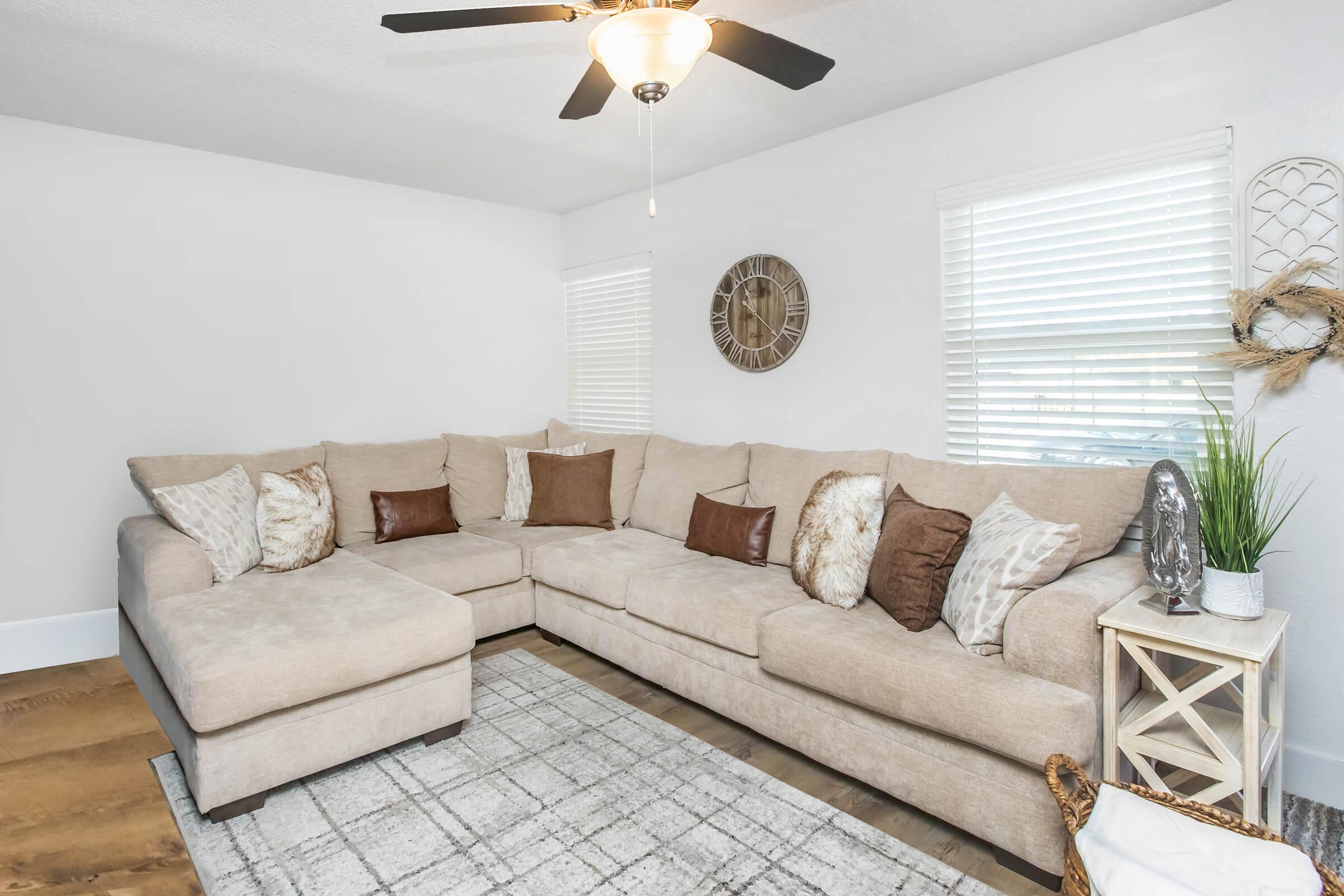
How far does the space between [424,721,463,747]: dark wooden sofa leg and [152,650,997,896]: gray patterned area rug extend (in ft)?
0.10

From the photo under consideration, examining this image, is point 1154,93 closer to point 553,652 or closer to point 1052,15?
point 1052,15

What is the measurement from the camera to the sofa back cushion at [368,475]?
3.83m

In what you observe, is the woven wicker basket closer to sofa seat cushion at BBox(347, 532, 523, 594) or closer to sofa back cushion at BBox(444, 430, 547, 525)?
sofa seat cushion at BBox(347, 532, 523, 594)

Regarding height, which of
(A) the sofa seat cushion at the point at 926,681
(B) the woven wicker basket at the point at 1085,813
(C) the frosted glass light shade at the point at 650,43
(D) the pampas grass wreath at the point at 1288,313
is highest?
(C) the frosted glass light shade at the point at 650,43

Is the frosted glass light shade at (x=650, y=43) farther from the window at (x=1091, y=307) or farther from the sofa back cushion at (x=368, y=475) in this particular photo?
the sofa back cushion at (x=368, y=475)

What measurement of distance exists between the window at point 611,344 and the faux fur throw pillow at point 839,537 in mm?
1987

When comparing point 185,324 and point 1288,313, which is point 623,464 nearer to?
point 185,324

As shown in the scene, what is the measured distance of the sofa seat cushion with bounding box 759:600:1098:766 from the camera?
1824 mm

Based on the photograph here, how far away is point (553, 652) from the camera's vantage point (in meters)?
3.61

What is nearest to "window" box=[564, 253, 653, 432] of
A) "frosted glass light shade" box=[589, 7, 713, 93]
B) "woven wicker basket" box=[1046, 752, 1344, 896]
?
"frosted glass light shade" box=[589, 7, 713, 93]

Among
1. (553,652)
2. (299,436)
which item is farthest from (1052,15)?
(299,436)

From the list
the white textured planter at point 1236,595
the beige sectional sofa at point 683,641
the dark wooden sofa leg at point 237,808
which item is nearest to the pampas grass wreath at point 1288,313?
the beige sectional sofa at point 683,641

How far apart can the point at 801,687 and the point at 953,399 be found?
1.48m

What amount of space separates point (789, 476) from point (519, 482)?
5.94 ft
